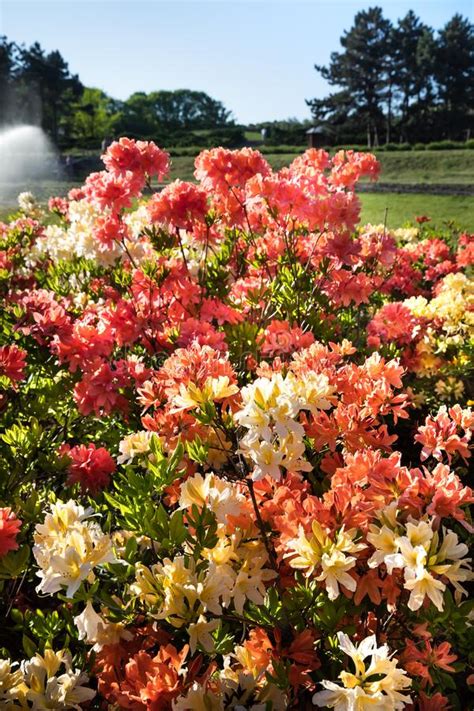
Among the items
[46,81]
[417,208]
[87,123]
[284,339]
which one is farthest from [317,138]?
[284,339]

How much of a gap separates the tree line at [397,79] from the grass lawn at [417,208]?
1076 inches

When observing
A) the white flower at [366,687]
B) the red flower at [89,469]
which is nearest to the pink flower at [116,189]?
the red flower at [89,469]

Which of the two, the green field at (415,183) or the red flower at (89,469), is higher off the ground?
the green field at (415,183)

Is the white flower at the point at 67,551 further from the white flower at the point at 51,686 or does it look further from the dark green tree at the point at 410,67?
the dark green tree at the point at 410,67

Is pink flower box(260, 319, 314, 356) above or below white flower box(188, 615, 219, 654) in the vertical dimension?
above

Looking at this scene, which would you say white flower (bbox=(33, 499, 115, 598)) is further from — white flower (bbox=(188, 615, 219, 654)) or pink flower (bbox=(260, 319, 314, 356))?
pink flower (bbox=(260, 319, 314, 356))

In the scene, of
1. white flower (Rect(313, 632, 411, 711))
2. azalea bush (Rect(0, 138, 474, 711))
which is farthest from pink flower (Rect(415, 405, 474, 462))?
white flower (Rect(313, 632, 411, 711))

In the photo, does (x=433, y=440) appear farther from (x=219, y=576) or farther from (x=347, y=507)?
(x=219, y=576)

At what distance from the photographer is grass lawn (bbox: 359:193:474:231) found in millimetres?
11993

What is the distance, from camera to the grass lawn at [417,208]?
39.3 ft

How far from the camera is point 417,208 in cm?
1398

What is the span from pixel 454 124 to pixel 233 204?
43.1 m

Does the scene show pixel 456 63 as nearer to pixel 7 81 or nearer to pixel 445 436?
pixel 7 81

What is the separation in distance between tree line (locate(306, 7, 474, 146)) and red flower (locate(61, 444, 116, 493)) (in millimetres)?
42869
